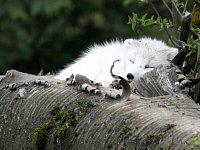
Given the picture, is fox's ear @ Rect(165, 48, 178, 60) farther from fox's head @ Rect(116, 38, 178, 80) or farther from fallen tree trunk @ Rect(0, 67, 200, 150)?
fallen tree trunk @ Rect(0, 67, 200, 150)

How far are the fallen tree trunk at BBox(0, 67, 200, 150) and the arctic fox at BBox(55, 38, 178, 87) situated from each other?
1.72 m

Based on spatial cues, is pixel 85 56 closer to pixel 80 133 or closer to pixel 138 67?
pixel 138 67

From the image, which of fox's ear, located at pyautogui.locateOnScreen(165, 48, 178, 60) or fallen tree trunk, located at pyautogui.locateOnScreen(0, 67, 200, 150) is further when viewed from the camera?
fox's ear, located at pyautogui.locateOnScreen(165, 48, 178, 60)

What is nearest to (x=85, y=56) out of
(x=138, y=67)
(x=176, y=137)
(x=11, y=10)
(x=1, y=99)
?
(x=138, y=67)

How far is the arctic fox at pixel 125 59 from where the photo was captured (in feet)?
21.3

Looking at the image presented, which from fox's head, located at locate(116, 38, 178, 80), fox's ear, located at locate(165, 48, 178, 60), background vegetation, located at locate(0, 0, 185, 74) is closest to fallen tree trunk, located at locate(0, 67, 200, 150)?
fox's ear, located at locate(165, 48, 178, 60)

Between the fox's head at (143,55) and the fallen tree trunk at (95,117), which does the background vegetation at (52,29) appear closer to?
the fox's head at (143,55)

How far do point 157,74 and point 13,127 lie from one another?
76 centimetres

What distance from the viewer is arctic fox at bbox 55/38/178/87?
649cm

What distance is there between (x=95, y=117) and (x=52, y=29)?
15.7 metres

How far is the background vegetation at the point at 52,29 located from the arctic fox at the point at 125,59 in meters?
10.8

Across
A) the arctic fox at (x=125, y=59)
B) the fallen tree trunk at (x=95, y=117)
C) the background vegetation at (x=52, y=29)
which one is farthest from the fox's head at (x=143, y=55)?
the background vegetation at (x=52, y=29)

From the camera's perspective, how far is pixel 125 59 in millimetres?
6801

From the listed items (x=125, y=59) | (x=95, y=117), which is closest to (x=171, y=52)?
(x=125, y=59)
